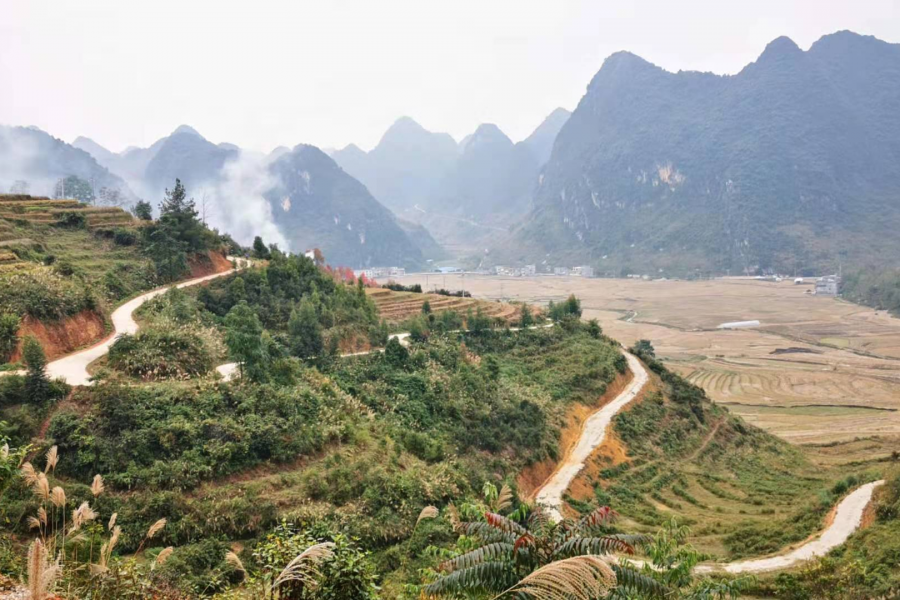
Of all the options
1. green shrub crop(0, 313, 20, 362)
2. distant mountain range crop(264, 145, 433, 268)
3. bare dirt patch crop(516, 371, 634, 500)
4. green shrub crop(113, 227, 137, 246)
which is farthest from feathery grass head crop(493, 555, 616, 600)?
distant mountain range crop(264, 145, 433, 268)

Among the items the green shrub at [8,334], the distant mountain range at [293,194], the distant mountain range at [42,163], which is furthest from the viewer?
the distant mountain range at [293,194]

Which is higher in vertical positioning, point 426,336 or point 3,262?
point 3,262

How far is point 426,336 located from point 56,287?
17.2m

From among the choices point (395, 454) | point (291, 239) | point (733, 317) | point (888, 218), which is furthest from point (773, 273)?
point (395, 454)

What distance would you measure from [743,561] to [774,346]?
64.3 metres

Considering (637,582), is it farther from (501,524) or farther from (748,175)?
(748,175)

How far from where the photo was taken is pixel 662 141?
18075cm

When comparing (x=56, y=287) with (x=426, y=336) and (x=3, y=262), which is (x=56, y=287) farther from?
(x=426, y=336)

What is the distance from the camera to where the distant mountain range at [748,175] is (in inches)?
5487

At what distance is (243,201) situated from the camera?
5876 inches

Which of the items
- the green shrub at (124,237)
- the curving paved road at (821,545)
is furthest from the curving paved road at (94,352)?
the curving paved road at (821,545)

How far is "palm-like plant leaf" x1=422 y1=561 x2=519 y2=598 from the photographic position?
504 centimetres

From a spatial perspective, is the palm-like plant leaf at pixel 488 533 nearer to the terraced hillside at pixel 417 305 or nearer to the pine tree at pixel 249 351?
the pine tree at pixel 249 351

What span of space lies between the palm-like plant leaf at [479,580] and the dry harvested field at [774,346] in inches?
1565
